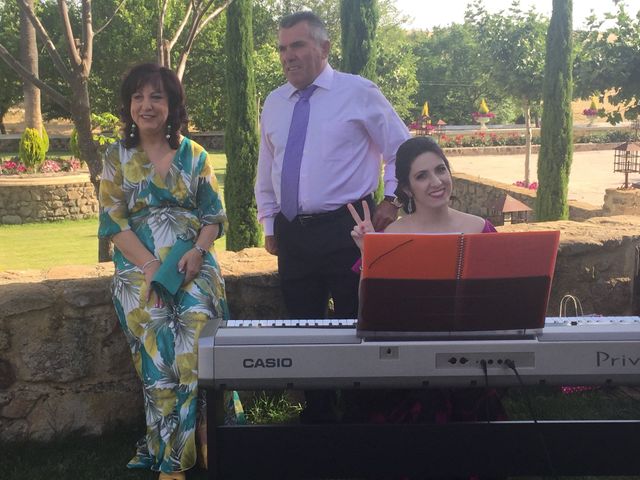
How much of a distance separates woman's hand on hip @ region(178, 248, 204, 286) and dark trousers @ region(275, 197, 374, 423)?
41 cm

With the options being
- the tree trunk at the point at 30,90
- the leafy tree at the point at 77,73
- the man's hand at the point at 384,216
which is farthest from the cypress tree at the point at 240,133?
the tree trunk at the point at 30,90

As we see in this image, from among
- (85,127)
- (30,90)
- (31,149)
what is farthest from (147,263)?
(30,90)

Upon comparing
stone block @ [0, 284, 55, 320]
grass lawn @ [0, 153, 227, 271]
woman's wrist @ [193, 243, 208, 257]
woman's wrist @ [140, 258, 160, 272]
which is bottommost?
grass lawn @ [0, 153, 227, 271]

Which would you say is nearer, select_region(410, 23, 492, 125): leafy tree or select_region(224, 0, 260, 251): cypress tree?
select_region(224, 0, 260, 251): cypress tree

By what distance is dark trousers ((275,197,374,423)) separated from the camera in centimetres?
311

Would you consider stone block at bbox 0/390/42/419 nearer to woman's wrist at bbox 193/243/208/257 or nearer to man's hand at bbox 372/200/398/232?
woman's wrist at bbox 193/243/208/257

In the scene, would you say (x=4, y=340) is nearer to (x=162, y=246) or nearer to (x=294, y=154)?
(x=162, y=246)

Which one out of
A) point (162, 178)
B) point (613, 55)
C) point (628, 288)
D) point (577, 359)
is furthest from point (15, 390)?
point (613, 55)

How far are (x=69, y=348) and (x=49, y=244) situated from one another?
978 cm

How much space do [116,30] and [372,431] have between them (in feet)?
126

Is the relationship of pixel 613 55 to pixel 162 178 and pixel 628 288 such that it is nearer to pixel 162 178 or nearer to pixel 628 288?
pixel 628 288

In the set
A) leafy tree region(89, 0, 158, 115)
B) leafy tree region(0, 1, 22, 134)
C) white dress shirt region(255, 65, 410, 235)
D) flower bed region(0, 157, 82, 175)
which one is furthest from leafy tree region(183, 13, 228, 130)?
white dress shirt region(255, 65, 410, 235)

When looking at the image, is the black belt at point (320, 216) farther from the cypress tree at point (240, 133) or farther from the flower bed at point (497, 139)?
the flower bed at point (497, 139)

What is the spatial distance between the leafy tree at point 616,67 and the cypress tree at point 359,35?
2.99 metres
